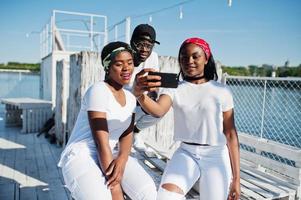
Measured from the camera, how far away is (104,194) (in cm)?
188

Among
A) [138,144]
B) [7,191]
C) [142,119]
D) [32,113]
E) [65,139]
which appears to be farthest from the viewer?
[32,113]

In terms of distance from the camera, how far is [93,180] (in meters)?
1.91

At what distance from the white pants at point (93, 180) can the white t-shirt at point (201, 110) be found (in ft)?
1.50

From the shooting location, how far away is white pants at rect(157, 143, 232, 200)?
214 cm

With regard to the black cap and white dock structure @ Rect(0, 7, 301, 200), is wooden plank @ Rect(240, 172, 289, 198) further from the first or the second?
the black cap

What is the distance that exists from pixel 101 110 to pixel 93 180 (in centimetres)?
46

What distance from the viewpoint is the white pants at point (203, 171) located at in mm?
2137

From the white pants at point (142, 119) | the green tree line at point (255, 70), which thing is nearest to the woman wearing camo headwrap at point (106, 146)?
the white pants at point (142, 119)

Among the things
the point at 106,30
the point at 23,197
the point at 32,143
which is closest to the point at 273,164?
the point at 23,197

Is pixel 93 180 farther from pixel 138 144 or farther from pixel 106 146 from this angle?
pixel 138 144

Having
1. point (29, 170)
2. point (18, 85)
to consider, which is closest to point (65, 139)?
point (29, 170)

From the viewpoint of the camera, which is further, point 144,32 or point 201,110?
point 144,32

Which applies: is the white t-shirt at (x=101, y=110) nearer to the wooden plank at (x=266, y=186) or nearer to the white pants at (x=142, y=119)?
the white pants at (x=142, y=119)

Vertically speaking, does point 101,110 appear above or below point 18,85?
above
